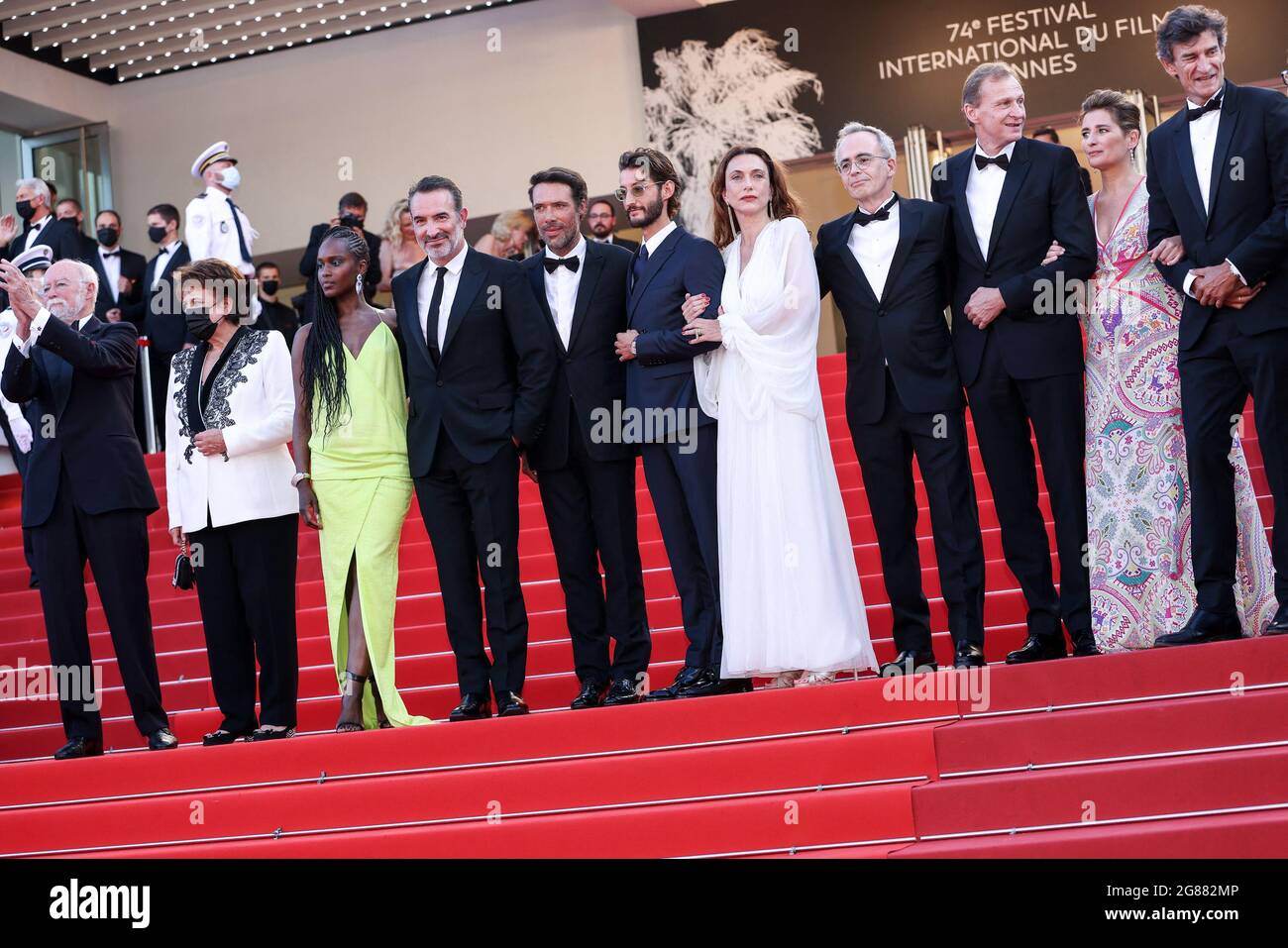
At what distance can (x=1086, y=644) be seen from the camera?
A: 5281 millimetres

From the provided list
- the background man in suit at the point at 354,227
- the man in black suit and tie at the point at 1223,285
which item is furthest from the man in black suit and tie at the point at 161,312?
the man in black suit and tie at the point at 1223,285

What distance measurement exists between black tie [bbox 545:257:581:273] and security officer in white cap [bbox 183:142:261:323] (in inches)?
220

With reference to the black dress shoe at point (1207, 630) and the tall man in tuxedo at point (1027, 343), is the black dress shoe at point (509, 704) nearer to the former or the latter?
the tall man in tuxedo at point (1027, 343)

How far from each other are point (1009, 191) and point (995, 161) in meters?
0.14

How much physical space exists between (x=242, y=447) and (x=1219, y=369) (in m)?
3.60

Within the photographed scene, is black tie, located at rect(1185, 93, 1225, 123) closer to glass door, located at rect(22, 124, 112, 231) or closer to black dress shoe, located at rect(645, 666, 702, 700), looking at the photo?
black dress shoe, located at rect(645, 666, 702, 700)

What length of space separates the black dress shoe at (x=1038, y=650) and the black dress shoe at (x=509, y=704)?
1.72 metres

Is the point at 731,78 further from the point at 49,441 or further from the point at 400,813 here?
the point at 400,813

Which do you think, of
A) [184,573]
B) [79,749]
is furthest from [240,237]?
[79,749]

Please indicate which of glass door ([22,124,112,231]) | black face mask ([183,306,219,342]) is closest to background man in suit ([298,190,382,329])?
black face mask ([183,306,219,342])

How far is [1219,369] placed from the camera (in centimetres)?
510

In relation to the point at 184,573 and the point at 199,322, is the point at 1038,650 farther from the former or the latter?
the point at 199,322

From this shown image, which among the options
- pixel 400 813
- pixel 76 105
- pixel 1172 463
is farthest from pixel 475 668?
pixel 76 105

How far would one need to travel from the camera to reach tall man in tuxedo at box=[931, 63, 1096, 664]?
5.29 m
